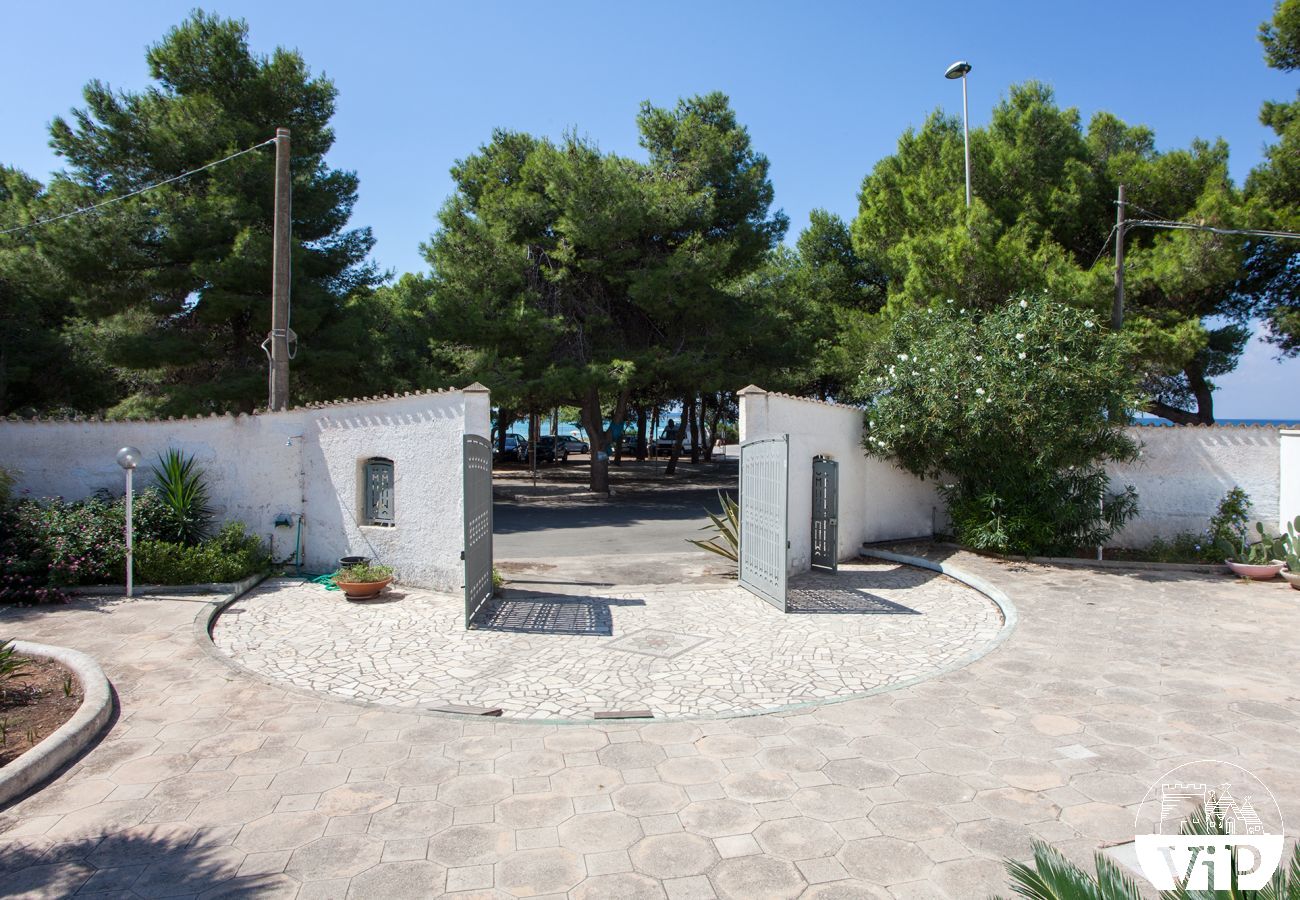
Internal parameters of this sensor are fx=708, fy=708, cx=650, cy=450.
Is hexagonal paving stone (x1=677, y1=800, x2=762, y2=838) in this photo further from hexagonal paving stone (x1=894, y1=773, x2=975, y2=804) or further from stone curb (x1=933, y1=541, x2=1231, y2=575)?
stone curb (x1=933, y1=541, x2=1231, y2=575)

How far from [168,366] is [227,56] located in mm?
7013

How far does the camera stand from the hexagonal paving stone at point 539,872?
10.0ft

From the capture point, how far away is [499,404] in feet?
60.8

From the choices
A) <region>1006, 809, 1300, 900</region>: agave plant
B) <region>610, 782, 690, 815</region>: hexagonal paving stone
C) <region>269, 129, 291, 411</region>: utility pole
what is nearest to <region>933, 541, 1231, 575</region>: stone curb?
<region>610, 782, 690, 815</region>: hexagonal paving stone

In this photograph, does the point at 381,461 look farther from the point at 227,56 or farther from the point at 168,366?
the point at 227,56

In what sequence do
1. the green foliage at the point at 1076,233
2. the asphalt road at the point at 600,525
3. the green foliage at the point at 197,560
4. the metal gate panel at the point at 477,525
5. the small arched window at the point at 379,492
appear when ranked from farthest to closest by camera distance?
1. the green foliage at the point at 1076,233
2. the asphalt road at the point at 600,525
3. the small arched window at the point at 379,492
4. the green foliage at the point at 197,560
5. the metal gate panel at the point at 477,525

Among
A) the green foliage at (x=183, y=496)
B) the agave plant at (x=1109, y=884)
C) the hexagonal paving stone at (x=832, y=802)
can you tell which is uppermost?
the green foliage at (x=183, y=496)

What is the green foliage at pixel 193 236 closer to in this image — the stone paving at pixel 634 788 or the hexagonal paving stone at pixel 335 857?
the stone paving at pixel 634 788

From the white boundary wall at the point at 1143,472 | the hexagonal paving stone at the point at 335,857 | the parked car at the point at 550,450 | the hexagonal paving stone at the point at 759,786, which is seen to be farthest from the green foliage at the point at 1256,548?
the parked car at the point at 550,450

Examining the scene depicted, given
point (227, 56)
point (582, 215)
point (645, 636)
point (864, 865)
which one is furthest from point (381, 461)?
point (227, 56)

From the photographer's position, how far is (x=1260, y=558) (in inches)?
382

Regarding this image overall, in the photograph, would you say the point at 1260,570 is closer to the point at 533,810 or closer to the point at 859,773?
the point at 859,773

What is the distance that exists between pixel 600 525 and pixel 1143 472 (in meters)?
10.0

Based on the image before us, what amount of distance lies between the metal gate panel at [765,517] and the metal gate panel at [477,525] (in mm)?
3298
